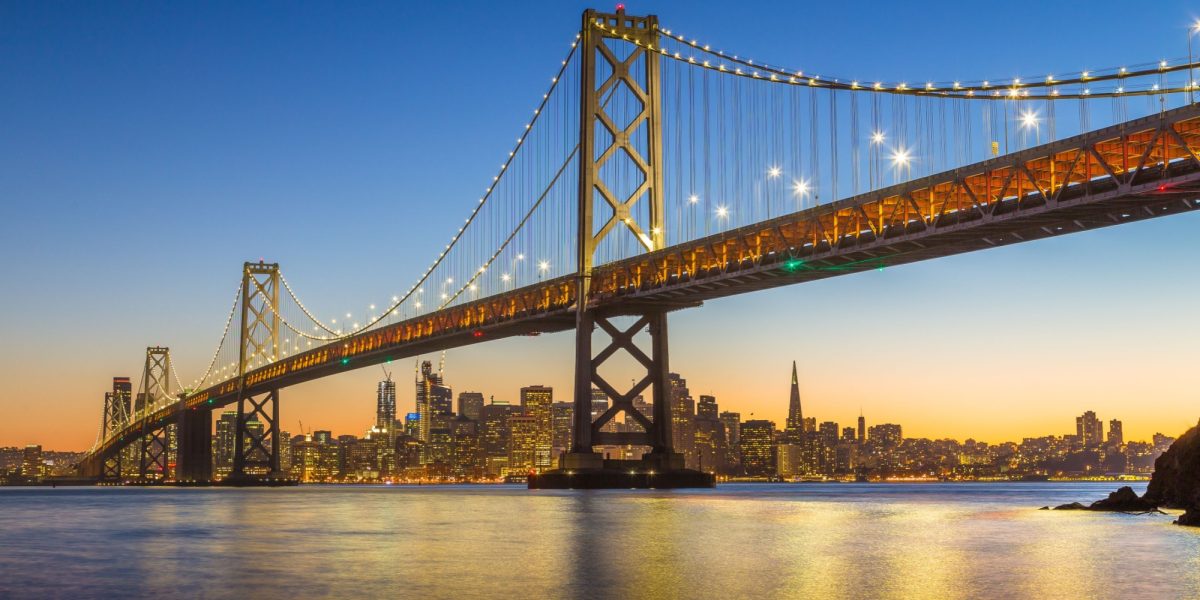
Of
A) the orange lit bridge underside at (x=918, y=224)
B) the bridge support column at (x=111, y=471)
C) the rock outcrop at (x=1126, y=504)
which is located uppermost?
the orange lit bridge underside at (x=918, y=224)

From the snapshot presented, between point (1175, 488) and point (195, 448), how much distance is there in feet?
305

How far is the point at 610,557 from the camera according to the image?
23.1 meters

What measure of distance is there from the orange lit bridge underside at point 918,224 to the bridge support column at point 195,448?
184 ft

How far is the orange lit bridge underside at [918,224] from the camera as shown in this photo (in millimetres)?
34250

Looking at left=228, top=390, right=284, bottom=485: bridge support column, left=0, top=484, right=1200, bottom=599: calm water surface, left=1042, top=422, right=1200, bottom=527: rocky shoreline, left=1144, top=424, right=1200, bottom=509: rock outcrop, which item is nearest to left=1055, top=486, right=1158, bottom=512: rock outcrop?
left=1042, top=422, right=1200, bottom=527: rocky shoreline

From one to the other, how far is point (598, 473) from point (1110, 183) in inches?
1020

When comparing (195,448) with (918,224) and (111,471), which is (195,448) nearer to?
(111,471)

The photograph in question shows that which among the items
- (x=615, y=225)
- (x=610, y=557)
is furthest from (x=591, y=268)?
(x=610, y=557)

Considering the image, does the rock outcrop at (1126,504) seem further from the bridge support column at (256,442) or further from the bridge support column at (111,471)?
the bridge support column at (111,471)

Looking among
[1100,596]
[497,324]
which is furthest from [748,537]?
[497,324]

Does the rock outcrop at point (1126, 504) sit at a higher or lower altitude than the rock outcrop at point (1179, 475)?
lower

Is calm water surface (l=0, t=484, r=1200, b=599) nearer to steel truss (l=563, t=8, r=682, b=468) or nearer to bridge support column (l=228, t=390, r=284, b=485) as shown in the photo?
steel truss (l=563, t=8, r=682, b=468)

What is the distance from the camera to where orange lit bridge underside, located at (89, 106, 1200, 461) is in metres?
34.2

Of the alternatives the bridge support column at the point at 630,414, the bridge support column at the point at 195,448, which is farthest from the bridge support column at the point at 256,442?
the bridge support column at the point at 630,414
